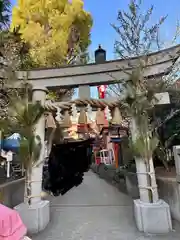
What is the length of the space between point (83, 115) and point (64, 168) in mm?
3975

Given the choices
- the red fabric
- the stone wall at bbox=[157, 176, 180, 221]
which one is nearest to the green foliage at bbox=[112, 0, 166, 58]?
the stone wall at bbox=[157, 176, 180, 221]

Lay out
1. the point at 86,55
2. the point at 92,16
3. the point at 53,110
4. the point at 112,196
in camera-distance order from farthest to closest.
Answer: the point at 92,16 < the point at 86,55 < the point at 112,196 < the point at 53,110

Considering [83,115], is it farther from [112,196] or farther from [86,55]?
[86,55]

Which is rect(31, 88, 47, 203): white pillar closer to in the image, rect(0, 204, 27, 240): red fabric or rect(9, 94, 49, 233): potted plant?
rect(9, 94, 49, 233): potted plant

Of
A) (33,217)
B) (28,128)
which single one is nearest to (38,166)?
(28,128)

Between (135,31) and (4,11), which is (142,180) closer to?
(135,31)

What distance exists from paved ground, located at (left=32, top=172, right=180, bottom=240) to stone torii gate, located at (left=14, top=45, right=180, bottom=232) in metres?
0.56

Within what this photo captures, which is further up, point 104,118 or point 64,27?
point 64,27

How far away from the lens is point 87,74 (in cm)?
367

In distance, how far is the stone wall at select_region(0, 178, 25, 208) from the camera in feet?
12.4

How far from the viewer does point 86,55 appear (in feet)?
34.4

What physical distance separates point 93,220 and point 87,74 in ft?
9.32

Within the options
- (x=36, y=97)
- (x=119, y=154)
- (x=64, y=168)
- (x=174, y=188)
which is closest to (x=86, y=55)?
(x=119, y=154)

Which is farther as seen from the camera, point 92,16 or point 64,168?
point 92,16
